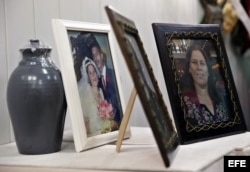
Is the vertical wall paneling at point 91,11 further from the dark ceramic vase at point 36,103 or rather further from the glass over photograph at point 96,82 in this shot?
the dark ceramic vase at point 36,103

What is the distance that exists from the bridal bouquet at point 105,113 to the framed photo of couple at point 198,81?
162 millimetres

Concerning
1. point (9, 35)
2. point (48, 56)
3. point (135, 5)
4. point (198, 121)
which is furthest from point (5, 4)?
point (135, 5)

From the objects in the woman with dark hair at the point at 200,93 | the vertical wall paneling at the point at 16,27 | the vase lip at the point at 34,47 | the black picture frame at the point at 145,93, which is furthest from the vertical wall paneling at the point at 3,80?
the woman with dark hair at the point at 200,93

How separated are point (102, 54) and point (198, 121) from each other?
1.00 feet

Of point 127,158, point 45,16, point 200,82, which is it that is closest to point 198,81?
point 200,82

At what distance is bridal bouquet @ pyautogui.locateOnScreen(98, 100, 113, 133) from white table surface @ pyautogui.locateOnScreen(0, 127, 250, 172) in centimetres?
5

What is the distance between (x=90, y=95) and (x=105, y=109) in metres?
0.07

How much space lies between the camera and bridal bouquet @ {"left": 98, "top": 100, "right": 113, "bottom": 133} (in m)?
0.99

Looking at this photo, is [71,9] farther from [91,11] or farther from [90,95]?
[90,95]

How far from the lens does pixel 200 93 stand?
1060mm

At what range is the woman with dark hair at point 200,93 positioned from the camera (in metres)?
1.02

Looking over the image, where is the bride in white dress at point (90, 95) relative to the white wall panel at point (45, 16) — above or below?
below

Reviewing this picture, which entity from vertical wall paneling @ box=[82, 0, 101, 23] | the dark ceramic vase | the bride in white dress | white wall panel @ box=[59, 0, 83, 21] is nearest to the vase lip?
the dark ceramic vase

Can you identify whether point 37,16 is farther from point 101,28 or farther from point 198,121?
point 198,121
